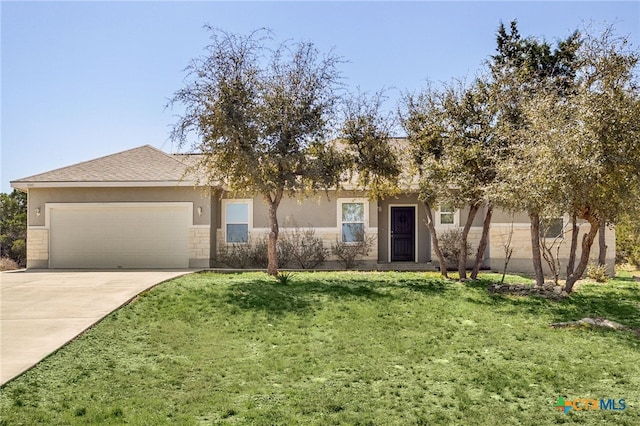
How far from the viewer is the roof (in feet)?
65.6

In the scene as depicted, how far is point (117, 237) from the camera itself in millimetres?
20484

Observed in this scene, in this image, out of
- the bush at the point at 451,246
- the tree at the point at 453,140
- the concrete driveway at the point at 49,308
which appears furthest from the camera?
the bush at the point at 451,246

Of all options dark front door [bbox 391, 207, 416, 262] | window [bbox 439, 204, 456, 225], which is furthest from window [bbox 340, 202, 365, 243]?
window [bbox 439, 204, 456, 225]

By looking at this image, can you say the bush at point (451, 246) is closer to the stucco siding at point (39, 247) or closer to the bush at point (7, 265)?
the stucco siding at point (39, 247)

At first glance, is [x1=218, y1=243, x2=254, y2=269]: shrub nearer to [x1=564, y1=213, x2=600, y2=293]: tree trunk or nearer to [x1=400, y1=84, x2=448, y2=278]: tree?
[x1=400, y1=84, x2=448, y2=278]: tree

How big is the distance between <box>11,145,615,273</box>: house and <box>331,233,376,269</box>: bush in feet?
0.82

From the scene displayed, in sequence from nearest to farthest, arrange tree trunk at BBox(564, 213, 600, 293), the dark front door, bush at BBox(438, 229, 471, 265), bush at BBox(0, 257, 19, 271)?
1. tree trunk at BBox(564, 213, 600, 293)
2. bush at BBox(438, 229, 471, 265)
3. bush at BBox(0, 257, 19, 271)
4. the dark front door

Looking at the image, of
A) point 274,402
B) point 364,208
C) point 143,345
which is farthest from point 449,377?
point 364,208

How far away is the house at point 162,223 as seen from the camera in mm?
20188

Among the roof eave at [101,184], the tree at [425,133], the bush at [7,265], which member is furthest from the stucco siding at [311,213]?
the bush at [7,265]

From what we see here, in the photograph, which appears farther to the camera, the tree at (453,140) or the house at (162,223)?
the house at (162,223)

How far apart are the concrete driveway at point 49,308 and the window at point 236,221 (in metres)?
5.42

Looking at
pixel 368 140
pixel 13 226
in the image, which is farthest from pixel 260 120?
pixel 13 226

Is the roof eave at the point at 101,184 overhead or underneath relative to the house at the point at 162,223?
overhead
